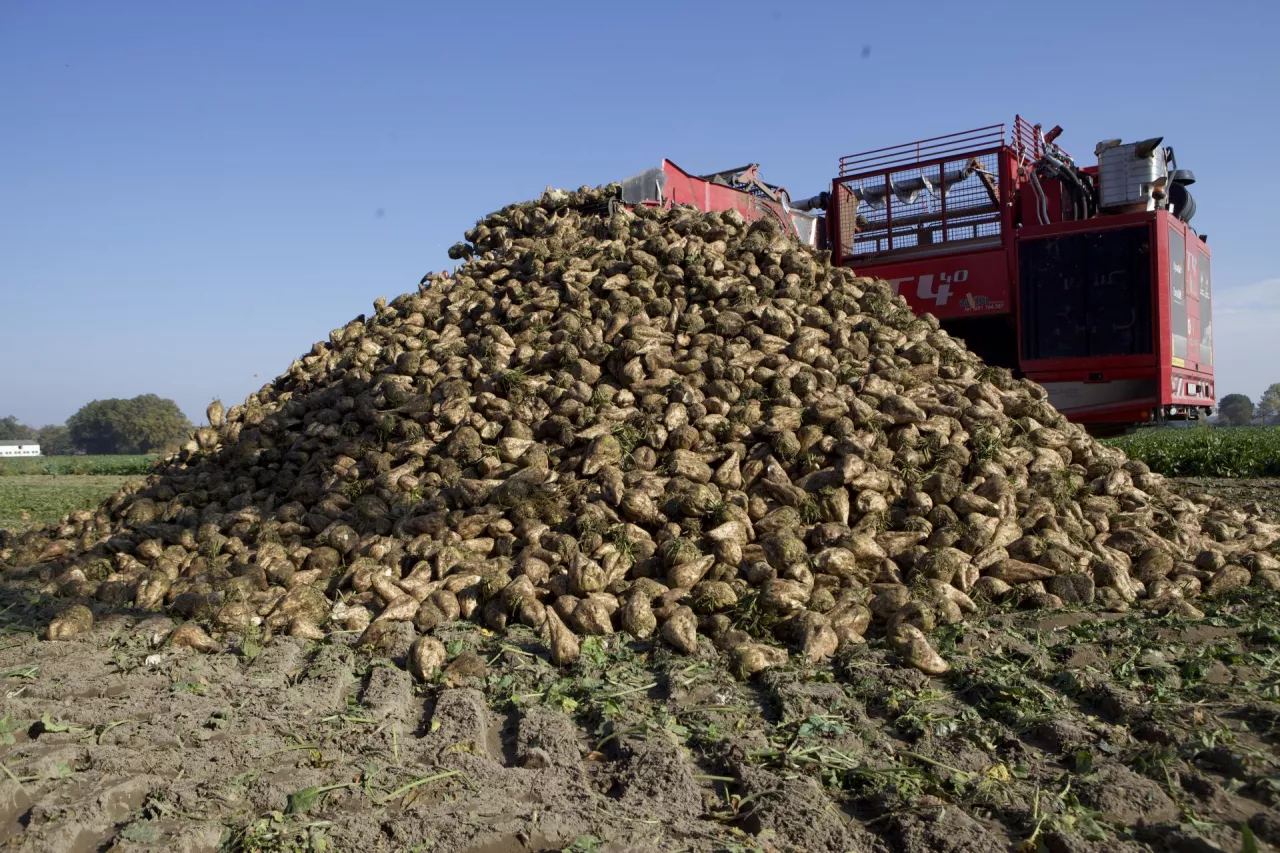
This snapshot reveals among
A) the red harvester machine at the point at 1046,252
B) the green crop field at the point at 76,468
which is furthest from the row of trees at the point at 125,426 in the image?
the red harvester machine at the point at 1046,252

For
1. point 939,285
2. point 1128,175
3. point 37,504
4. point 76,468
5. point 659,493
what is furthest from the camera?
point 76,468

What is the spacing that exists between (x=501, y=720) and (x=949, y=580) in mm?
2790

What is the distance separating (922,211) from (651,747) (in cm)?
894

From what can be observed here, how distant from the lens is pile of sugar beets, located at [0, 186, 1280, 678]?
5289 mm

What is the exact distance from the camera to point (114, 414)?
86562mm

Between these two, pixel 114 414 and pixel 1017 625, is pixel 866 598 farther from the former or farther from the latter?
pixel 114 414

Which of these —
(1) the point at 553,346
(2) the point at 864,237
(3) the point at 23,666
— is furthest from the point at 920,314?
(3) the point at 23,666

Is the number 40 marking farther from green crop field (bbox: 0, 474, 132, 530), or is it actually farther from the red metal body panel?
green crop field (bbox: 0, 474, 132, 530)

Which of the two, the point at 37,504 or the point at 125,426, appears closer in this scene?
the point at 37,504

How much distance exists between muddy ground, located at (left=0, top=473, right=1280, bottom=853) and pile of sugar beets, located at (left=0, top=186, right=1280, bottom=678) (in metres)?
0.32

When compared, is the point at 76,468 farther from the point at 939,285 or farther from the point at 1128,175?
the point at 1128,175

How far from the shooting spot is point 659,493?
5934 mm

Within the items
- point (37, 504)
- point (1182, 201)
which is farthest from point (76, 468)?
point (1182, 201)

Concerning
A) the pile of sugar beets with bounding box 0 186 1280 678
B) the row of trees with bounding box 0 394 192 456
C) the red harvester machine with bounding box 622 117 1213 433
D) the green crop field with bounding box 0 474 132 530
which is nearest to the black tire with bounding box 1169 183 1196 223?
the red harvester machine with bounding box 622 117 1213 433
